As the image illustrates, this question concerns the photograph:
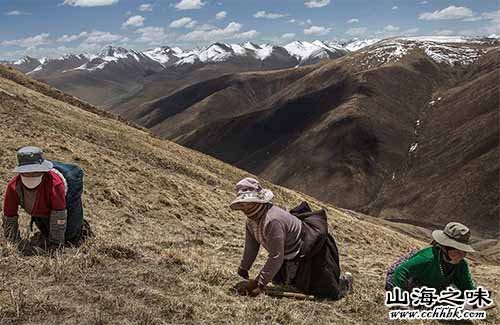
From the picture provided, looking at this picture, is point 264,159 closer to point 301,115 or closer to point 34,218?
point 301,115

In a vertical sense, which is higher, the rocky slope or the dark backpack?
the dark backpack

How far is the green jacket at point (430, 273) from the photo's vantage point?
298 inches

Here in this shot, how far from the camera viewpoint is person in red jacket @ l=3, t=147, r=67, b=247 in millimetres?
7996

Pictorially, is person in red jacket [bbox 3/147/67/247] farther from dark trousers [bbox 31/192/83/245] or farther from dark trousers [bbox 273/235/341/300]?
dark trousers [bbox 273/235/341/300]

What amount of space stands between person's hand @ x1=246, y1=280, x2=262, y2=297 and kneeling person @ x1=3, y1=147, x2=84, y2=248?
330 centimetres

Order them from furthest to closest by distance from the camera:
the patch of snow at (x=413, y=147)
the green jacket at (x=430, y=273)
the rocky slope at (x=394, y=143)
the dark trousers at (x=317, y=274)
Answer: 1. the patch of snow at (x=413, y=147)
2. the rocky slope at (x=394, y=143)
3. the dark trousers at (x=317, y=274)
4. the green jacket at (x=430, y=273)

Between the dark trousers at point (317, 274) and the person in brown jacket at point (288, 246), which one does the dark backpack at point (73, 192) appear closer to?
the person in brown jacket at point (288, 246)

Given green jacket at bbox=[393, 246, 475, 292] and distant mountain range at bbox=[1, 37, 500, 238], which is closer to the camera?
green jacket at bbox=[393, 246, 475, 292]

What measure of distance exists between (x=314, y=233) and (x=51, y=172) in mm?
4502

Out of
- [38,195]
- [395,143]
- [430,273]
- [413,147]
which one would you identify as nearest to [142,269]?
[38,195]

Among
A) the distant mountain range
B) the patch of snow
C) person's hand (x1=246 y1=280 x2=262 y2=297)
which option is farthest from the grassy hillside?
the patch of snow

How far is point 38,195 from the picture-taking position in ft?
27.2

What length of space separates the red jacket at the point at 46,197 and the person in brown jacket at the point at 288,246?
9.75 feet

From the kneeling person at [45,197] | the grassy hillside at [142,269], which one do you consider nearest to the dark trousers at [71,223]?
the kneeling person at [45,197]
